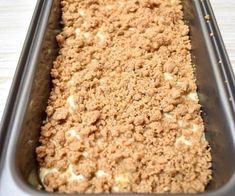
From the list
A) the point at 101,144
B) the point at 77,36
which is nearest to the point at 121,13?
the point at 77,36

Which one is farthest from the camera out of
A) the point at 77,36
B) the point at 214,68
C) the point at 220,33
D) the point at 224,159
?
the point at 77,36

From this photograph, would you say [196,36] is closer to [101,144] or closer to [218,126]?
[218,126]

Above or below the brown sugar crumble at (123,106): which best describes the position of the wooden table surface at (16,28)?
above

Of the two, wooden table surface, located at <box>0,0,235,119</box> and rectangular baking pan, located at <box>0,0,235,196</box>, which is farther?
wooden table surface, located at <box>0,0,235,119</box>

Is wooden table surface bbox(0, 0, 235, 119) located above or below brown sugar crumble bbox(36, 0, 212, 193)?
above

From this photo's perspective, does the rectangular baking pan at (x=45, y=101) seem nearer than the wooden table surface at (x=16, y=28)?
Yes
